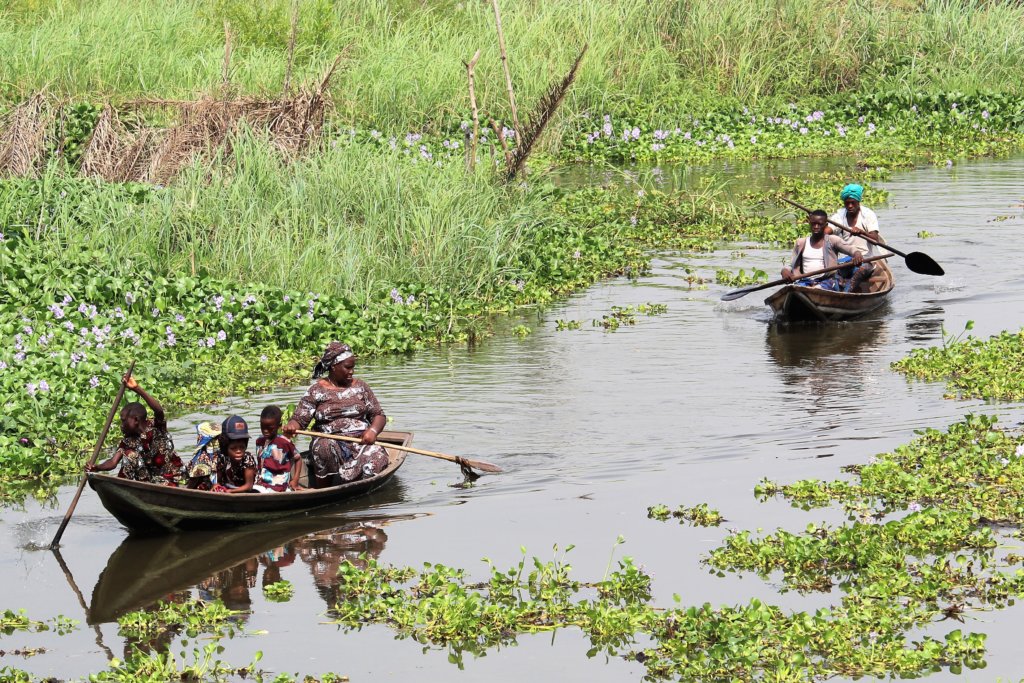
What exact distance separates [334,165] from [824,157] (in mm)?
11060

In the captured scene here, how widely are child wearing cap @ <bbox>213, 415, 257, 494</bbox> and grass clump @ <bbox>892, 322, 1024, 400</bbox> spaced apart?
17.7 feet

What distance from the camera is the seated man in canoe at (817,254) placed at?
49.5ft

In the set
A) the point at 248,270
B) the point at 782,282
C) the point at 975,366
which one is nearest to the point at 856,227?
the point at 782,282

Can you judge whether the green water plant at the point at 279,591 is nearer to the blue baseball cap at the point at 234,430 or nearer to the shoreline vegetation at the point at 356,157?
the blue baseball cap at the point at 234,430

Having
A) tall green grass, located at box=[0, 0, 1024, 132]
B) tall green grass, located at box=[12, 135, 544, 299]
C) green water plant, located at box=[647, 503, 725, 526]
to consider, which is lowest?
green water plant, located at box=[647, 503, 725, 526]

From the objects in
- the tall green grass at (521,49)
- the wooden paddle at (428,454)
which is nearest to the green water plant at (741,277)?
the wooden paddle at (428,454)

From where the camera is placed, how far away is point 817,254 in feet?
50.2

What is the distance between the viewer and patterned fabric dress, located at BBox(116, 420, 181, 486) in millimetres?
9539

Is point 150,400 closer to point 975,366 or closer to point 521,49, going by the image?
point 975,366

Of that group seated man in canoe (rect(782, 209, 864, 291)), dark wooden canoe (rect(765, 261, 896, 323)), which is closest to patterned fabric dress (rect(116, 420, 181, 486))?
dark wooden canoe (rect(765, 261, 896, 323))

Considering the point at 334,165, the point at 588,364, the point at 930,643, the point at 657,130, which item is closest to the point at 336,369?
the point at 588,364

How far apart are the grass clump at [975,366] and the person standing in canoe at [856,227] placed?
2.18 metres

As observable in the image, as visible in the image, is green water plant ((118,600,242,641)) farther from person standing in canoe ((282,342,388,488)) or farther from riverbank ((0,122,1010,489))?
riverbank ((0,122,1010,489))

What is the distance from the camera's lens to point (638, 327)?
14977 mm
